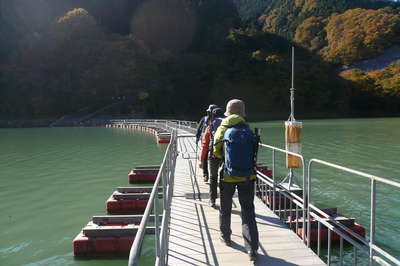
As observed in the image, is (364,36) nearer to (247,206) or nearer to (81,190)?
(81,190)

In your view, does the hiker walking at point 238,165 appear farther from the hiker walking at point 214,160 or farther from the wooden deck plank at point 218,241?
the hiker walking at point 214,160

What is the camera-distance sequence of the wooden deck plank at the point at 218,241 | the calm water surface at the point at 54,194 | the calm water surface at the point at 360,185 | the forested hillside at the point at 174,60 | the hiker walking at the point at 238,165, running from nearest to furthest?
the hiker walking at the point at 238,165, the wooden deck plank at the point at 218,241, the calm water surface at the point at 54,194, the calm water surface at the point at 360,185, the forested hillside at the point at 174,60

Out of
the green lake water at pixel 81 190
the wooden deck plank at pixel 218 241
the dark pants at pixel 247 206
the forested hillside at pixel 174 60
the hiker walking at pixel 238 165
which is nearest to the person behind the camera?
the hiker walking at pixel 238 165

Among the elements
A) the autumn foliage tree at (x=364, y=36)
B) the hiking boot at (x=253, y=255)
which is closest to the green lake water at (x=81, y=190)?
the hiking boot at (x=253, y=255)

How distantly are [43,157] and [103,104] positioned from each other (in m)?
40.5

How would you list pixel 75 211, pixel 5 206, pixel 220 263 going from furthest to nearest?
1. pixel 5 206
2. pixel 75 211
3. pixel 220 263

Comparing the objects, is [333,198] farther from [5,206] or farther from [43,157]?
[43,157]

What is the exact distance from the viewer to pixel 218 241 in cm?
470

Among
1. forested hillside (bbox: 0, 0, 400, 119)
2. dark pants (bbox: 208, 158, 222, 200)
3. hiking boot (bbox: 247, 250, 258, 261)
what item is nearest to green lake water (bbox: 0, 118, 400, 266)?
dark pants (bbox: 208, 158, 222, 200)

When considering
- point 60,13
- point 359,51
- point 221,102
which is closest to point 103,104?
point 221,102

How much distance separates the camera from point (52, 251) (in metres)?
6.88

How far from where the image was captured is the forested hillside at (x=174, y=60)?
5884 cm

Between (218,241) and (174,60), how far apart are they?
73207 mm

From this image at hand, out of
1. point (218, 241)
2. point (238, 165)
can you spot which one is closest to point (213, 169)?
point (218, 241)
